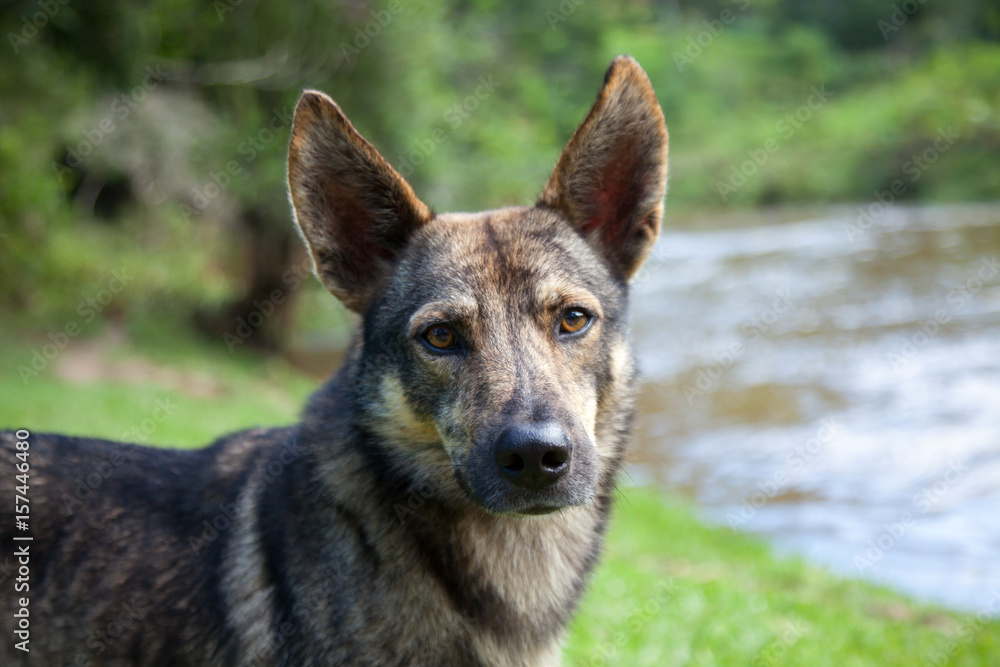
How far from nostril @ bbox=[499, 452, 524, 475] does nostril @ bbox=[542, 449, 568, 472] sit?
8 centimetres

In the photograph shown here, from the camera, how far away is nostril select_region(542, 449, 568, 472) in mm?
2533

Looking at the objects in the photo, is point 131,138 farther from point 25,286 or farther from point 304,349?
point 304,349

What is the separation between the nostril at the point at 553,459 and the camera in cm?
253

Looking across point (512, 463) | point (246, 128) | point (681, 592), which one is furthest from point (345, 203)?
point (246, 128)

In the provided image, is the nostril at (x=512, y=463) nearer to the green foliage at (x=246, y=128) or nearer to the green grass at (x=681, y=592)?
the green grass at (x=681, y=592)

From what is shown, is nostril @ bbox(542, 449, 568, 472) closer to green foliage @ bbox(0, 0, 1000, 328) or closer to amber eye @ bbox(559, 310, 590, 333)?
amber eye @ bbox(559, 310, 590, 333)

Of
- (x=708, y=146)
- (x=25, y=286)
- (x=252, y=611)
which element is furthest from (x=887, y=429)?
(x=708, y=146)

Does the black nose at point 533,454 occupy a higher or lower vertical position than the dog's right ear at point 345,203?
lower

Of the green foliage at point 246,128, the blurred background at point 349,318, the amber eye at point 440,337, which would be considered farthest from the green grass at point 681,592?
the green foliage at point 246,128

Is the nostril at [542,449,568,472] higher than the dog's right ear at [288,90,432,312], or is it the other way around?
the dog's right ear at [288,90,432,312]

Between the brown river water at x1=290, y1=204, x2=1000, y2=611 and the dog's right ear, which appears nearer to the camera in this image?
the dog's right ear

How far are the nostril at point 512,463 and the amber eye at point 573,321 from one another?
684 millimetres

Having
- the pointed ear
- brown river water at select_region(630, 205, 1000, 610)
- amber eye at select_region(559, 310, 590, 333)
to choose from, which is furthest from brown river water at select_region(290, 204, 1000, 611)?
amber eye at select_region(559, 310, 590, 333)

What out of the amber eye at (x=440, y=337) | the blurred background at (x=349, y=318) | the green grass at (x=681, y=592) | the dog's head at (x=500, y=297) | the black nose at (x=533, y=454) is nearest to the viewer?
the black nose at (x=533, y=454)
